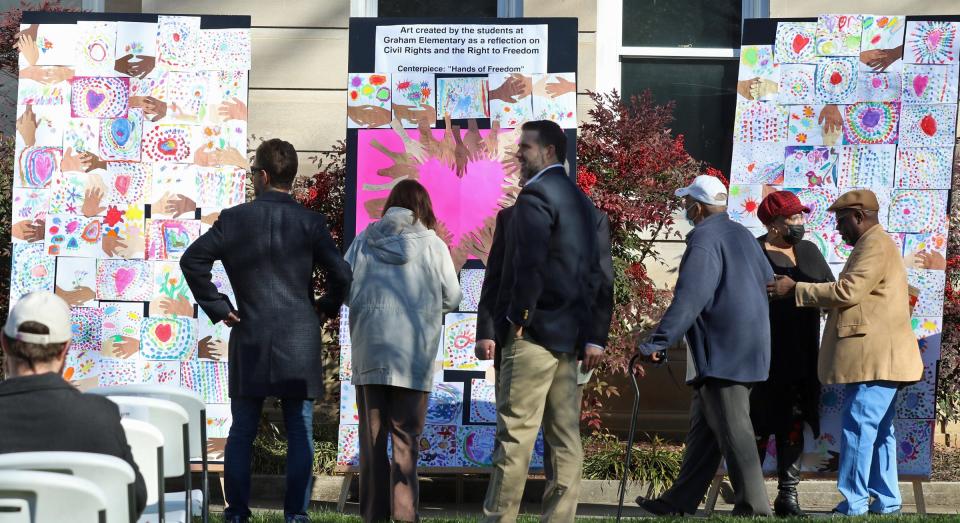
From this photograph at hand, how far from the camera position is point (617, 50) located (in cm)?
995

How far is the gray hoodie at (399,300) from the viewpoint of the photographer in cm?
619

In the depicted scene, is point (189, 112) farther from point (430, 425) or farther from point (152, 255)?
point (430, 425)

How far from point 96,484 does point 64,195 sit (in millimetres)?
4925

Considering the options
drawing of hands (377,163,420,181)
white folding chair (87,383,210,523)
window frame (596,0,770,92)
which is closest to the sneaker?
drawing of hands (377,163,420,181)

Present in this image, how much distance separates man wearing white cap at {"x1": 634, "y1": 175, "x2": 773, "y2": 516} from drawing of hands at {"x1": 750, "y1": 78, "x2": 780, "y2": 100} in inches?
52.6

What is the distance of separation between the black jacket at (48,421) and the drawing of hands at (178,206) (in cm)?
409

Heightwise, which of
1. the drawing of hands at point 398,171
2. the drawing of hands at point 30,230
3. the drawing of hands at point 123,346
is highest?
the drawing of hands at point 398,171

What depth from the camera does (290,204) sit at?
6270 mm

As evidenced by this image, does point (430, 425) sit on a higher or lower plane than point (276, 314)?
lower

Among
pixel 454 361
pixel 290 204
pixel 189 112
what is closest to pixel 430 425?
pixel 454 361

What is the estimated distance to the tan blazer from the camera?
6.78 meters

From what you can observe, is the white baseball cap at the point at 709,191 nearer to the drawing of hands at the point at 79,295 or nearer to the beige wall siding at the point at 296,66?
the drawing of hands at the point at 79,295

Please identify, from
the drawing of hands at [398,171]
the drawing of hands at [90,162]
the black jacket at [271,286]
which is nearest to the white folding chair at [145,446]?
the black jacket at [271,286]

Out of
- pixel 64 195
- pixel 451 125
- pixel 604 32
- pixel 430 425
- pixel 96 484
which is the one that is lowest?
pixel 430 425
